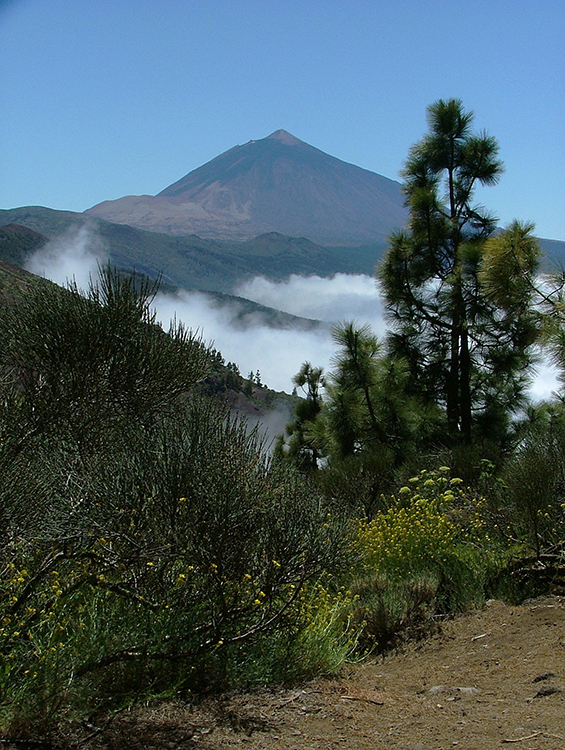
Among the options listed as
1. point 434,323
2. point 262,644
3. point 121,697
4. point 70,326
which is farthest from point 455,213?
point 121,697

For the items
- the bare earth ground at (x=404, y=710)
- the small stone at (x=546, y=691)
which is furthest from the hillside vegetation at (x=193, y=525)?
the small stone at (x=546, y=691)

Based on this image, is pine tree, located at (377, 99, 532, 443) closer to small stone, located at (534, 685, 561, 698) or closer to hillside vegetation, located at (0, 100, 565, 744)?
hillside vegetation, located at (0, 100, 565, 744)

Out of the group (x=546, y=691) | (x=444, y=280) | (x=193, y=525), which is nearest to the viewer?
(x=546, y=691)

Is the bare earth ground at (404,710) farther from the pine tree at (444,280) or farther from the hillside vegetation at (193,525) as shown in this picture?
the pine tree at (444,280)

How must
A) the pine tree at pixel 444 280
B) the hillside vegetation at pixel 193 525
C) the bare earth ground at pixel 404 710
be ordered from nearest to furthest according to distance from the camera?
the bare earth ground at pixel 404 710
the hillside vegetation at pixel 193 525
the pine tree at pixel 444 280

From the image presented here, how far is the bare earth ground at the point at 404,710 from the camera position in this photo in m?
3.23

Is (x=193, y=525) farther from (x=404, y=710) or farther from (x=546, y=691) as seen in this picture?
(x=546, y=691)

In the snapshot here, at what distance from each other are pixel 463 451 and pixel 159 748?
301 inches

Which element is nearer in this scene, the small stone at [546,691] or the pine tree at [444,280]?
the small stone at [546,691]

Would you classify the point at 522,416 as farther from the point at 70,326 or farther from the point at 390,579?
the point at 70,326

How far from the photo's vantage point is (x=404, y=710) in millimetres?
3721

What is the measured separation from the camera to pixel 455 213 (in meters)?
12.8

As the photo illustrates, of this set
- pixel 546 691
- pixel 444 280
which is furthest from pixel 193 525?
pixel 444 280

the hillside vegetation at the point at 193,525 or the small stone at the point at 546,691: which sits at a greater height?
the hillside vegetation at the point at 193,525
